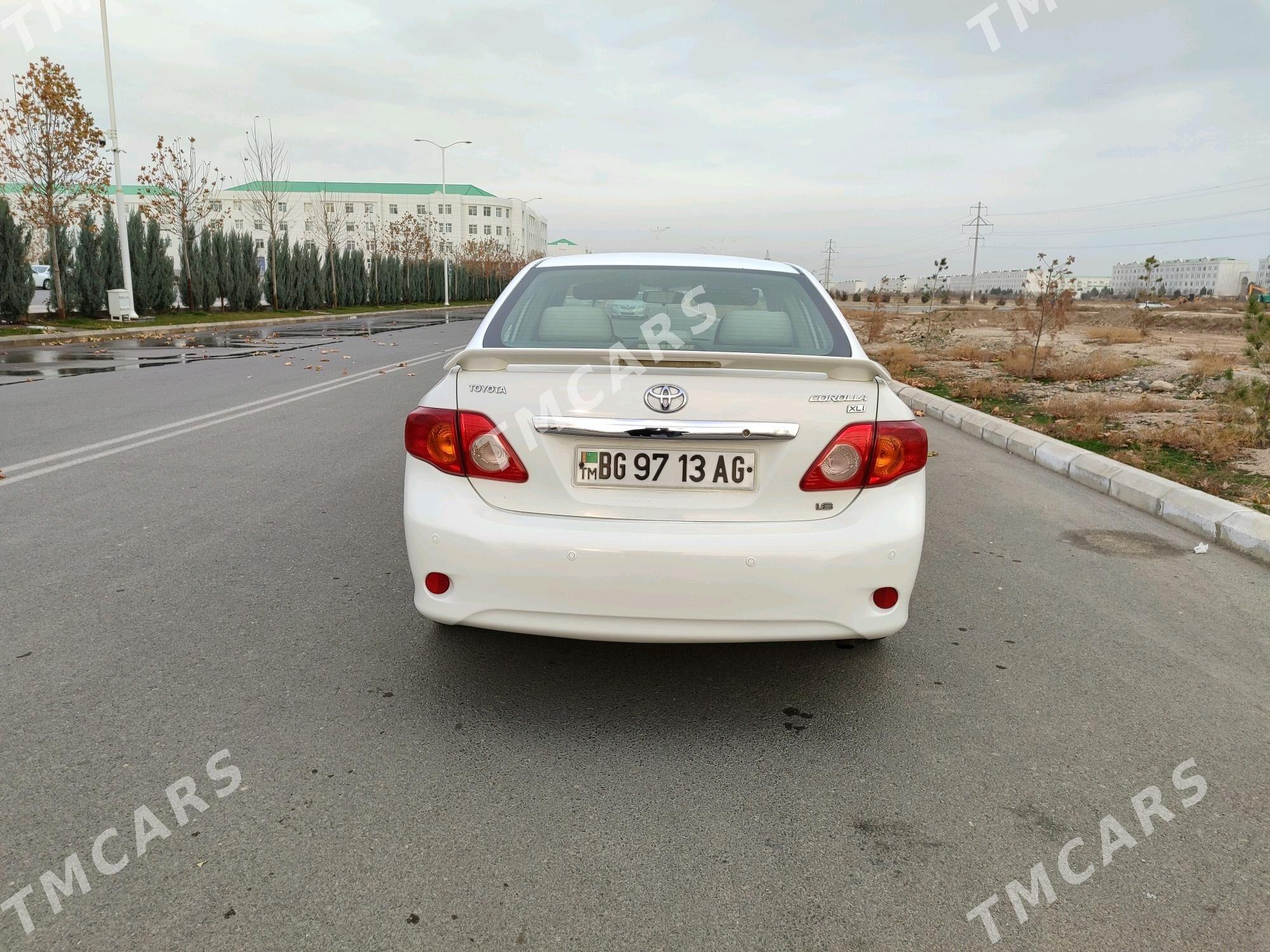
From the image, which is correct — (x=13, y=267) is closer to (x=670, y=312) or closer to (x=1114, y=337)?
(x=670, y=312)

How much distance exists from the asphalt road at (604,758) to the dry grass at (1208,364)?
10553mm

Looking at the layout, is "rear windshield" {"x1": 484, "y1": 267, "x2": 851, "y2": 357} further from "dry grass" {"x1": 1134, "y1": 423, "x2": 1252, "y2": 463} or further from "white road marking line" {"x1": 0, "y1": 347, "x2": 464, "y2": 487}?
"dry grass" {"x1": 1134, "y1": 423, "x2": 1252, "y2": 463}

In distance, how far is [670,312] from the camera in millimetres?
4027

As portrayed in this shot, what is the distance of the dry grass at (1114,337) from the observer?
24406 mm

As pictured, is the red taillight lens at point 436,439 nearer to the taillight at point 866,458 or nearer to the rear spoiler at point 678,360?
the rear spoiler at point 678,360

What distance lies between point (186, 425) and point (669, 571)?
707cm

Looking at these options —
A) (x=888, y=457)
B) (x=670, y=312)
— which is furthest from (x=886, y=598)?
(x=670, y=312)

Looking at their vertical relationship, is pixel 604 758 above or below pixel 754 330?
below

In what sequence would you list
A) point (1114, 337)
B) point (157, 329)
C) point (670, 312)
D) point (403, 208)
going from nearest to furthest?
point (670, 312), point (157, 329), point (1114, 337), point (403, 208)

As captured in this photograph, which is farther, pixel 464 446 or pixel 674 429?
pixel 464 446

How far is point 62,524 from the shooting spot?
5.05 metres

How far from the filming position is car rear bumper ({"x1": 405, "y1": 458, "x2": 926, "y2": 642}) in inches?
109

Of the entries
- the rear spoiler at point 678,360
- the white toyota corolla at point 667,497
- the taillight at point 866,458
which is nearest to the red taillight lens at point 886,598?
the white toyota corolla at point 667,497

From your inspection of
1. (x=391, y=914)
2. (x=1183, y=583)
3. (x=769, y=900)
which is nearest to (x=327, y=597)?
(x=391, y=914)
